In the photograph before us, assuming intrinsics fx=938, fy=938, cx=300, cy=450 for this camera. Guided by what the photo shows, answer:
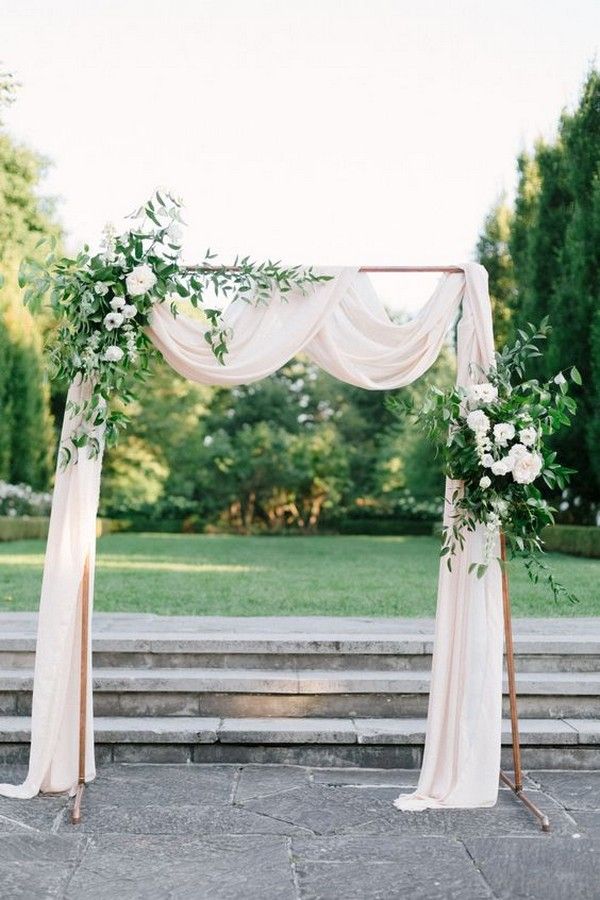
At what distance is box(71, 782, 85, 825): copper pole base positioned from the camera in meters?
4.39

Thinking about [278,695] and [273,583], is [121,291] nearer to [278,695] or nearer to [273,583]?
A: [278,695]

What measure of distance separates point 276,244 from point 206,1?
15347 millimetres

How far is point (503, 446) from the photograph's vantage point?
15.6 feet

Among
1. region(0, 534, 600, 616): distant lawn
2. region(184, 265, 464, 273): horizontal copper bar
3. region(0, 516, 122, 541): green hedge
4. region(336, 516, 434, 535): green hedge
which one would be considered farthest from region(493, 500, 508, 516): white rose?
region(336, 516, 434, 535): green hedge

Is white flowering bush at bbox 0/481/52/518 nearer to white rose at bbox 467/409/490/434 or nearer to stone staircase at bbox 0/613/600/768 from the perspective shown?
stone staircase at bbox 0/613/600/768

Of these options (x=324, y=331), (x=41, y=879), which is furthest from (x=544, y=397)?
(x=41, y=879)

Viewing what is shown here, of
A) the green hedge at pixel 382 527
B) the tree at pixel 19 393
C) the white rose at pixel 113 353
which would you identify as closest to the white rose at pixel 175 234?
the white rose at pixel 113 353

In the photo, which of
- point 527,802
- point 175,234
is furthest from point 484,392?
point 527,802

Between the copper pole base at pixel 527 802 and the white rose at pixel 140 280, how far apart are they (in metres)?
3.23

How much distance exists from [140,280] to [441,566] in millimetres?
2200

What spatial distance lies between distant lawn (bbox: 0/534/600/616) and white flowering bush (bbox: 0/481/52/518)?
11.6 feet

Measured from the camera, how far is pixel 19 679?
18.9 feet

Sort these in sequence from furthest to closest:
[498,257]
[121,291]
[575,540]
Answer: [498,257] → [575,540] → [121,291]

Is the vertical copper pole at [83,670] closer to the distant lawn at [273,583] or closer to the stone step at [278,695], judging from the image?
the stone step at [278,695]
